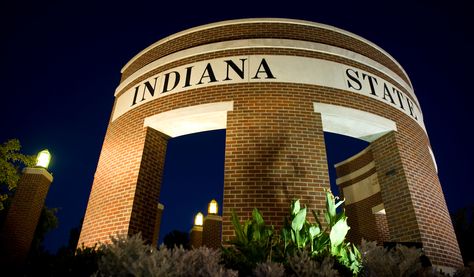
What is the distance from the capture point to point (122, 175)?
689 cm

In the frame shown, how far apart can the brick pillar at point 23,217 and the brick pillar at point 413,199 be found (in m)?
9.64

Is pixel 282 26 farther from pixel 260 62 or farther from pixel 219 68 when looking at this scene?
pixel 219 68

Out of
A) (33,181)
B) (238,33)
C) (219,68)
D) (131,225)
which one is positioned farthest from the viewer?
(33,181)

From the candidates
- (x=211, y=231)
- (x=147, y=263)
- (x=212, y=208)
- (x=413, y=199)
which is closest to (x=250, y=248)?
(x=147, y=263)

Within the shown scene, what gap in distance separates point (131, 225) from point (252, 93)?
369 cm

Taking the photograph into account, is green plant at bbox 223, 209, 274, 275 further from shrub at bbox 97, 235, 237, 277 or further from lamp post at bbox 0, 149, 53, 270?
lamp post at bbox 0, 149, 53, 270

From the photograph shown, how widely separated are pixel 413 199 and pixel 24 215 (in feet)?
34.2

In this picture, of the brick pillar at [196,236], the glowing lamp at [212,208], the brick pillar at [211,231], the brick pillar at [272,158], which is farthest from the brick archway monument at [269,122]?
the brick pillar at [196,236]

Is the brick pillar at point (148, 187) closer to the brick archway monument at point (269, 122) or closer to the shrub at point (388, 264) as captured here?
the brick archway monument at point (269, 122)

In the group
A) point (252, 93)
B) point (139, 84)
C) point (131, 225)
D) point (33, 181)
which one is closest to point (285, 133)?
point (252, 93)

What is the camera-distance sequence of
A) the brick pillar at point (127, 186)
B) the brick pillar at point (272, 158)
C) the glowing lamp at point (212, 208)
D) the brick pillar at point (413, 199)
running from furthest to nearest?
1. the glowing lamp at point (212, 208)
2. the brick pillar at point (413, 199)
3. the brick pillar at point (127, 186)
4. the brick pillar at point (272, 158)

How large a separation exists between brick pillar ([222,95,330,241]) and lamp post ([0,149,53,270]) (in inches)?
265

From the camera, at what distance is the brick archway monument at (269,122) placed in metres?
6.16

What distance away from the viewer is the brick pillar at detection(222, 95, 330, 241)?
579 centimetres
